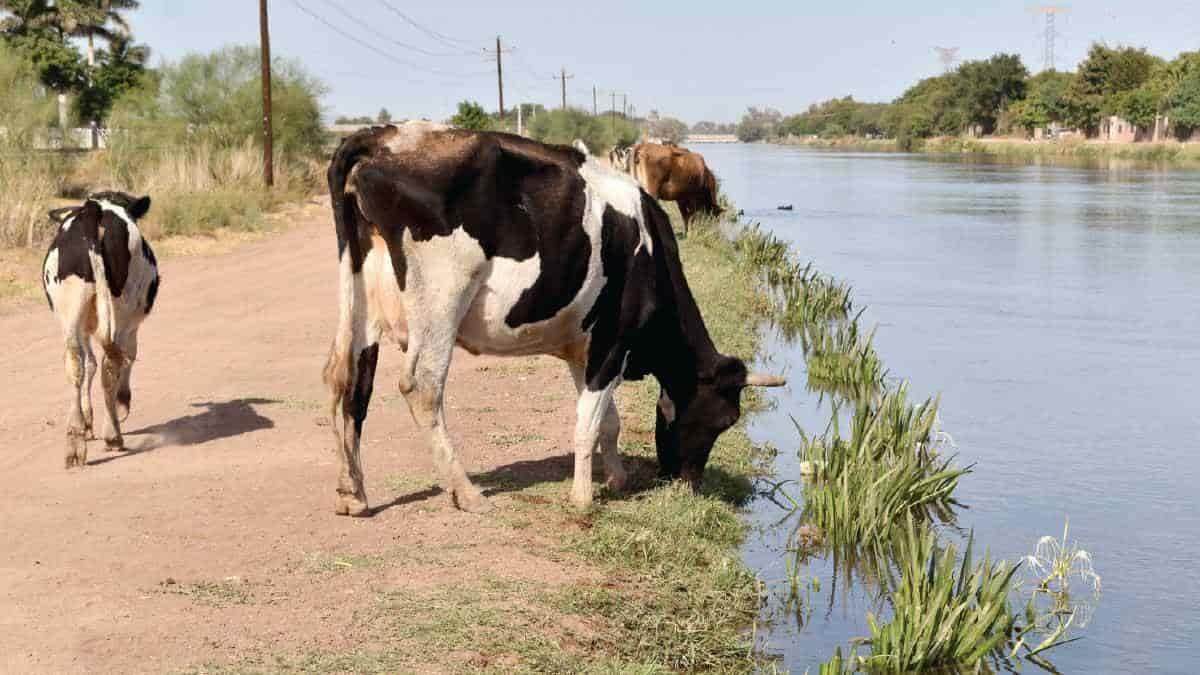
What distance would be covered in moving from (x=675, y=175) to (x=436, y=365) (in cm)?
1793

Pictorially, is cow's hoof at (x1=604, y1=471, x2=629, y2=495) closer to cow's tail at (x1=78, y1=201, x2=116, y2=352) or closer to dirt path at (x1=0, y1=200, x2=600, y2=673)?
dirt path at (x1=0, y1=200, x2=600, y2=673)

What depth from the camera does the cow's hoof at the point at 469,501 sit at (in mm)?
7402

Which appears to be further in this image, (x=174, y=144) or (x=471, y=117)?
(x=471, y=117)

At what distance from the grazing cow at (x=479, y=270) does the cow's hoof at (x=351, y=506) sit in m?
0.01

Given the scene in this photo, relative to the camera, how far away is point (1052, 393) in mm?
12867

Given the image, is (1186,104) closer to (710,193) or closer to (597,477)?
(710,193)

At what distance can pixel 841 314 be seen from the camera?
16.3 meters

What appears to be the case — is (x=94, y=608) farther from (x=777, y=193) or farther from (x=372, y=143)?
(x=777, y=193)

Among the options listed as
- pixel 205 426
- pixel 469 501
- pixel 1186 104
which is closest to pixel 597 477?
pixel 469 501

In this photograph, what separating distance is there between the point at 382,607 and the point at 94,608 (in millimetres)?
1175

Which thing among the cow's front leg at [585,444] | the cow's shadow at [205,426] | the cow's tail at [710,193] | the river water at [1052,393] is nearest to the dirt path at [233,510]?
the cow's shadow at [205,426]

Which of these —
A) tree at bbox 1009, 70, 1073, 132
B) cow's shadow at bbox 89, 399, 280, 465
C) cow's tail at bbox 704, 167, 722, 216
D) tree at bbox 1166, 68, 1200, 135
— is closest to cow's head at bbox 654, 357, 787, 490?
cow's shadow at bbox 89, 399, 280, 465

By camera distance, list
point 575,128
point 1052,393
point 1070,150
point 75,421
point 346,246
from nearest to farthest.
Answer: point 346,246 → point 75,421 → point 1052,393 → point 1070,150 → point 575,128

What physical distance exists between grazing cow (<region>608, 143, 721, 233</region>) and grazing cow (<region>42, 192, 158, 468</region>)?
1609 cm
